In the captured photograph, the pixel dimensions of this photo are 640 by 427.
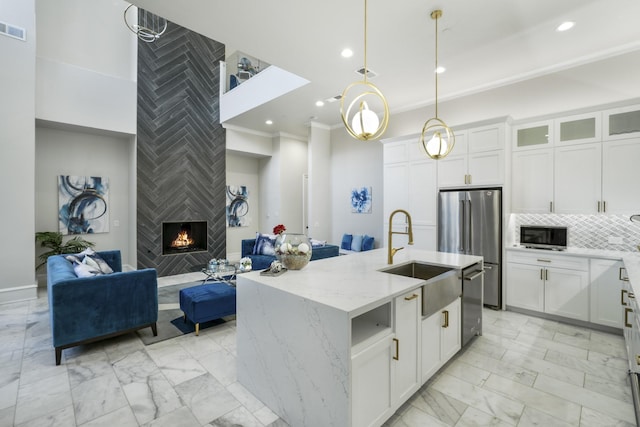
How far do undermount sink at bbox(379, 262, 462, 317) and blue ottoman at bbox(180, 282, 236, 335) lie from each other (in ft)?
6.42

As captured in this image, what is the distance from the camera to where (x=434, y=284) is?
7.43 feet

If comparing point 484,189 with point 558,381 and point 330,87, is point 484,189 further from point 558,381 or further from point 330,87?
point 330,87

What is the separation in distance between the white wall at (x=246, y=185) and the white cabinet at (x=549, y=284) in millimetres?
6257

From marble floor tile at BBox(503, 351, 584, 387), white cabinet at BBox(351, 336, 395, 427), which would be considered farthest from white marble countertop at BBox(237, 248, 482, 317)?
marble floor tile at BBox(503, 351, 584, 387)

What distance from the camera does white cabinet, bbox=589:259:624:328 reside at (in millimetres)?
3262

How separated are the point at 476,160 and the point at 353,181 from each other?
281 cm

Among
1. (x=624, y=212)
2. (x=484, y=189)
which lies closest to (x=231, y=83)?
(x=484, y=189)

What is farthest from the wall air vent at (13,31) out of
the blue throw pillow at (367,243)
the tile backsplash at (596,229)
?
the tile backsplash at (596,229)

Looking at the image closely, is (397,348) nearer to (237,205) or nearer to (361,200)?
(361,200)

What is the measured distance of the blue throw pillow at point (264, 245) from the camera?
5.80 metres

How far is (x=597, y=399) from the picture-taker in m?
2.19

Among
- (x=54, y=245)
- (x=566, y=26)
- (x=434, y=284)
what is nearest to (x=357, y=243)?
(x=434, y=284)

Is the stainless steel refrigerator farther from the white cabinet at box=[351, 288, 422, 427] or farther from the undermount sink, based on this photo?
the white cabinet at box=[351, 288, 422, 427]

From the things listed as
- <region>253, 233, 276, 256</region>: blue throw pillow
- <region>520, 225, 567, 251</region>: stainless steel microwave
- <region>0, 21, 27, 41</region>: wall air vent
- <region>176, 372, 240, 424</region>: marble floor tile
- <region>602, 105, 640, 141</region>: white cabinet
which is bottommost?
<region>176, 372, 240, 424</region>: marble floor tile
